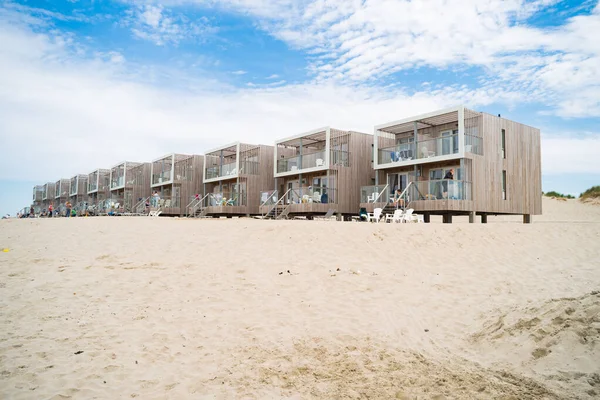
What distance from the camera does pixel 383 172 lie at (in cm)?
2644

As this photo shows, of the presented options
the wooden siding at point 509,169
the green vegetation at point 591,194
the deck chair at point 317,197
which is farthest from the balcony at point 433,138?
the green vegetation at point 591,194

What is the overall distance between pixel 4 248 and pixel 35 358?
10215mm

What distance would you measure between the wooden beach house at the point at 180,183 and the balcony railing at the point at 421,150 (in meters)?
19.4

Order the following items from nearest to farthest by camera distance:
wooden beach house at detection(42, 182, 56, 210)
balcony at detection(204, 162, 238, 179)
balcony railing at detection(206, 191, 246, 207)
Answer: balcony railing at detection(206, 191, 246, 207)
balcony at detection(204, 162, 238, 179)
wooden beach house at detection(42, 182, 56, 210)

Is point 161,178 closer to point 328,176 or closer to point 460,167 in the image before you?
point 328,176

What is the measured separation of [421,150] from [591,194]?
39321 millimetres

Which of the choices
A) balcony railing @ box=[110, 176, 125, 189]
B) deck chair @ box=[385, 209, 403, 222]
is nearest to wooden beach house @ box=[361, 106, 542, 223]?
deck chair @ box=[385, 209, 403, 222]

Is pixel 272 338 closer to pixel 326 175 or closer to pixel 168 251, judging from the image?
pixel 168 251

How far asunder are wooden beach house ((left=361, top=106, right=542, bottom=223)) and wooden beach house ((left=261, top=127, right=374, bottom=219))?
192 cm

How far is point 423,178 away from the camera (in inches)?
954

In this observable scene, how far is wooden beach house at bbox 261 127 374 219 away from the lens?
26422mm

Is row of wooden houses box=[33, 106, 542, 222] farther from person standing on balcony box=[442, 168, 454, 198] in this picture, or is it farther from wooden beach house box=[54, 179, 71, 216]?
wooden beach house box=[54, 179, 71, 216]

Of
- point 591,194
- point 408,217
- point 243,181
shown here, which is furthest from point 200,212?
point 591,194

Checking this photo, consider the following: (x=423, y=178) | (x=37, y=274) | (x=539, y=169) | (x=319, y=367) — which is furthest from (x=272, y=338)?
(x=539, y=169)
